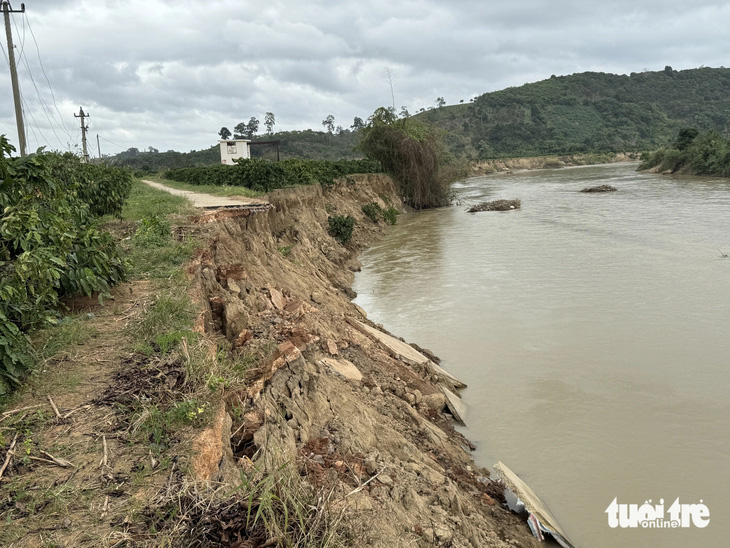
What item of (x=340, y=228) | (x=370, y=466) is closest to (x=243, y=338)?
(x=370, y=466)

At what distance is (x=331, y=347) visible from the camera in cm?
709

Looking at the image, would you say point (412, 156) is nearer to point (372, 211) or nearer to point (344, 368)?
point (372, 211)

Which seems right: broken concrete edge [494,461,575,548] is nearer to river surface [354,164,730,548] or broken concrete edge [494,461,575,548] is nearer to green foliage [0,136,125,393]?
river surface [354,164,730,548]

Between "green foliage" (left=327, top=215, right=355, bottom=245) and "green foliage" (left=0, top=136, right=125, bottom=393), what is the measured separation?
14.5 metres

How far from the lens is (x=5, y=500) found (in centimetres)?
281

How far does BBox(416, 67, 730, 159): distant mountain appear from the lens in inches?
3893

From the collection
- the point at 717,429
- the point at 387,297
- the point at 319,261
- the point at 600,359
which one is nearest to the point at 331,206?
the point at 319,261

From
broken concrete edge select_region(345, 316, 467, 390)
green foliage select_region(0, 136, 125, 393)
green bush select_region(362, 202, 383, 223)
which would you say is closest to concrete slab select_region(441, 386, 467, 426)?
broken concrete edge select_region(345, 316, 467, 390)

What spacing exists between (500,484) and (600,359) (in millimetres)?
4344

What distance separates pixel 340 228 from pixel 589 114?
360 ft

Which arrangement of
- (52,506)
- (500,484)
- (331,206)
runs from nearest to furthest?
(52,506) < (500,484) < (331,206)

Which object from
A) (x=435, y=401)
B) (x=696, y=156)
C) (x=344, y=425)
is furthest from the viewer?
(x=696, y=156)

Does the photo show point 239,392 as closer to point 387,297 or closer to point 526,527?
point 526,527

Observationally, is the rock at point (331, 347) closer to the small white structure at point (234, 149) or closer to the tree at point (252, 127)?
the small white structure at point (234, 149)
